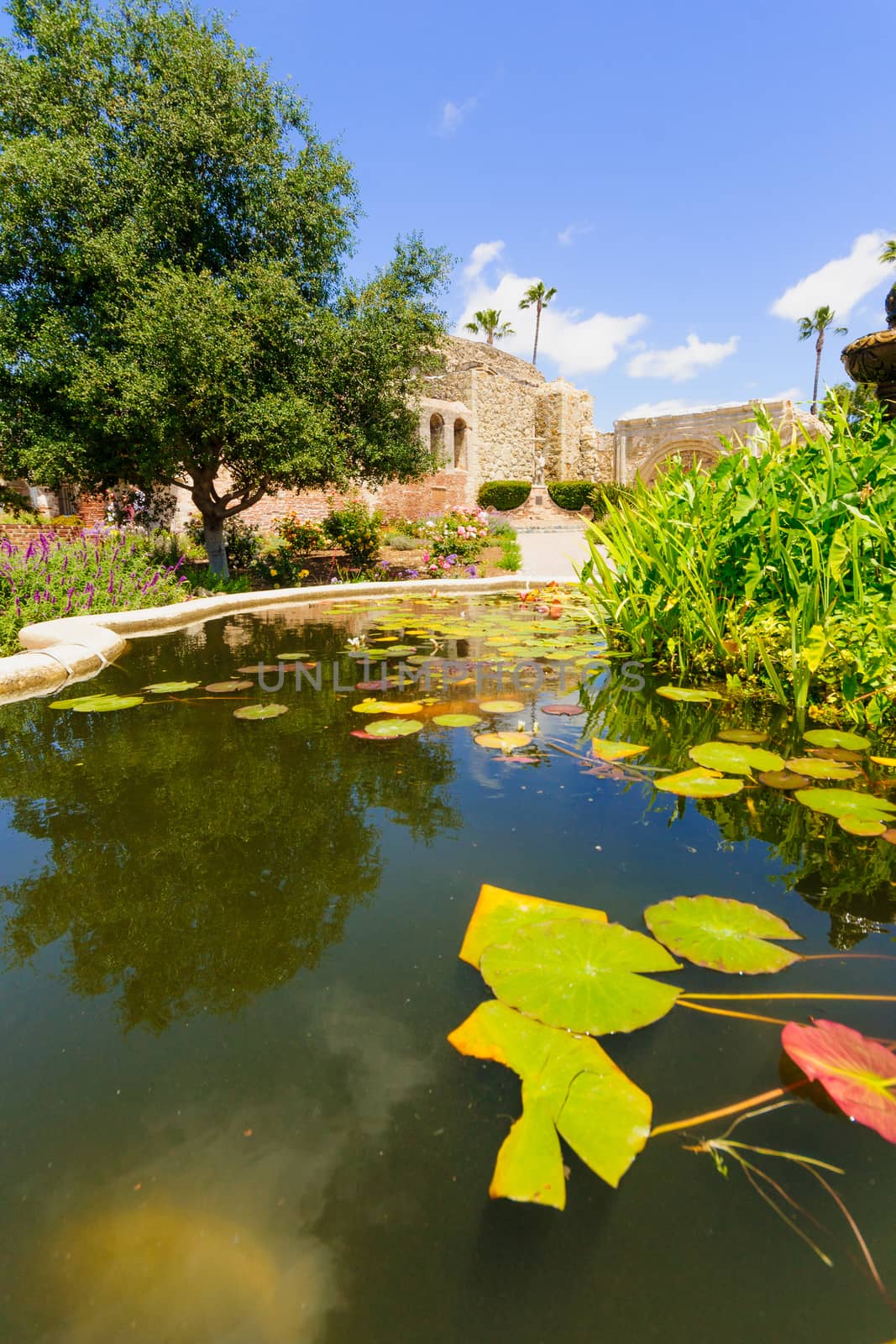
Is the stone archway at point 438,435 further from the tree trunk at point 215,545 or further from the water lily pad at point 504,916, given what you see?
the water lily pad at point 504,916

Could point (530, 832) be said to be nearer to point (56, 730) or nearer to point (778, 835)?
point (778, 835)

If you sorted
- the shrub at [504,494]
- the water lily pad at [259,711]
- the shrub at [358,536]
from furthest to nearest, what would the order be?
the shrub at [504,494] < the shrub at [358,536] < the water lily pad at [259,711]

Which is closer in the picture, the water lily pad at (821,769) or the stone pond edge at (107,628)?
the water lily pad at (821,769)

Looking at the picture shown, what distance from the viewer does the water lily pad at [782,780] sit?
1.68 meters

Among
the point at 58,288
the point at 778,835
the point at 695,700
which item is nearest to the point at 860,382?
the point at 695,700

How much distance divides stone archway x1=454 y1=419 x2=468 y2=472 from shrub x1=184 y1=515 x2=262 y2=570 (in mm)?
12601

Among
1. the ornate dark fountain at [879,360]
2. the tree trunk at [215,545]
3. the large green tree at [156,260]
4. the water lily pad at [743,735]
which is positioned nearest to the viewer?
the water lily pad at [743,735]

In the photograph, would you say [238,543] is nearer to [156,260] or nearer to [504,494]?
[156,260]

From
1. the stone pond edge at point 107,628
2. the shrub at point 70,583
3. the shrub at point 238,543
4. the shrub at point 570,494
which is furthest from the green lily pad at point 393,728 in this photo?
the shrub at point 570,494

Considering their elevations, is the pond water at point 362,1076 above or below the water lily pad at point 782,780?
below

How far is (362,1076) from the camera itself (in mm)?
813

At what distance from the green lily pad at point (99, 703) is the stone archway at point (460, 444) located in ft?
67.8

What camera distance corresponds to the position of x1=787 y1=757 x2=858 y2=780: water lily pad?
67.6 inches

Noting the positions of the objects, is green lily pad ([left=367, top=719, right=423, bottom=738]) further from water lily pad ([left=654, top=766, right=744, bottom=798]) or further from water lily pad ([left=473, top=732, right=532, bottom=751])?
water lily pad ([left=654, top=766, right=744, bottom=798])
